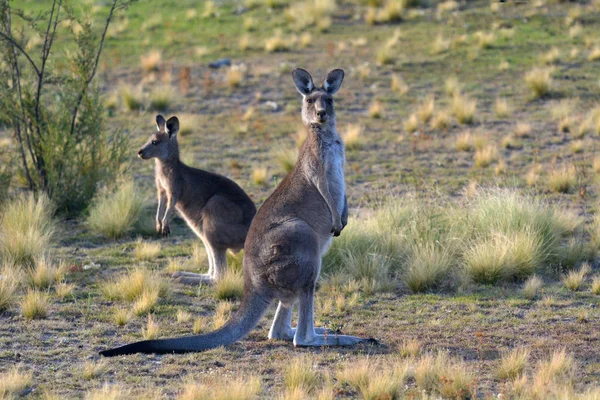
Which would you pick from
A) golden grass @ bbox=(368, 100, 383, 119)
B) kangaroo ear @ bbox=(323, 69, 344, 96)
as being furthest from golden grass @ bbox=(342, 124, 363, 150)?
kangaroo ear @ bbox=(323, 69, 344, 96)

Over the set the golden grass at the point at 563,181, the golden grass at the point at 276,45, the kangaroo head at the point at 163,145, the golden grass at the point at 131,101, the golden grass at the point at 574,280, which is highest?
the golden grass at the point at 276,45

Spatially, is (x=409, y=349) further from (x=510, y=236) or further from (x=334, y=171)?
(x=510, y=236)

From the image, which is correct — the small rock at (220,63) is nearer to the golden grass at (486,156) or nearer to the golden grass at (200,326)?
the golden grass at (486,156)

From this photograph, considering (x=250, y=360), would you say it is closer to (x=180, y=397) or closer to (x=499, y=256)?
(x=180, y=397)

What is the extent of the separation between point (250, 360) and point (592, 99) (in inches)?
523

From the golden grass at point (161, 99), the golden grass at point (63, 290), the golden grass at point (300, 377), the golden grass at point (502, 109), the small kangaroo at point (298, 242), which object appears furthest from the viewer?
the golden grass at point (161, 99)

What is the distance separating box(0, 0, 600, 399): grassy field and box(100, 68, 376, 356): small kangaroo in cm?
25

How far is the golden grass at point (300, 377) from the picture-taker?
683cm

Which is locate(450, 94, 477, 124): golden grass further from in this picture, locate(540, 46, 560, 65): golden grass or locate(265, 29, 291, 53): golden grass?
locate(265, 29, 291, 53): golden grass

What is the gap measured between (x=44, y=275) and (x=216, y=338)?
3.21 m

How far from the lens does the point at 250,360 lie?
764 cm

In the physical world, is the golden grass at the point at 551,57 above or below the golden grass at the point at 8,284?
above

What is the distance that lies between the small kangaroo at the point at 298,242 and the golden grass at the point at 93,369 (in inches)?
9.5

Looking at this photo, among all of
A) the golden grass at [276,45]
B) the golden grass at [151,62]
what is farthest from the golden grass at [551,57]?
the golden grass at [151,62]
